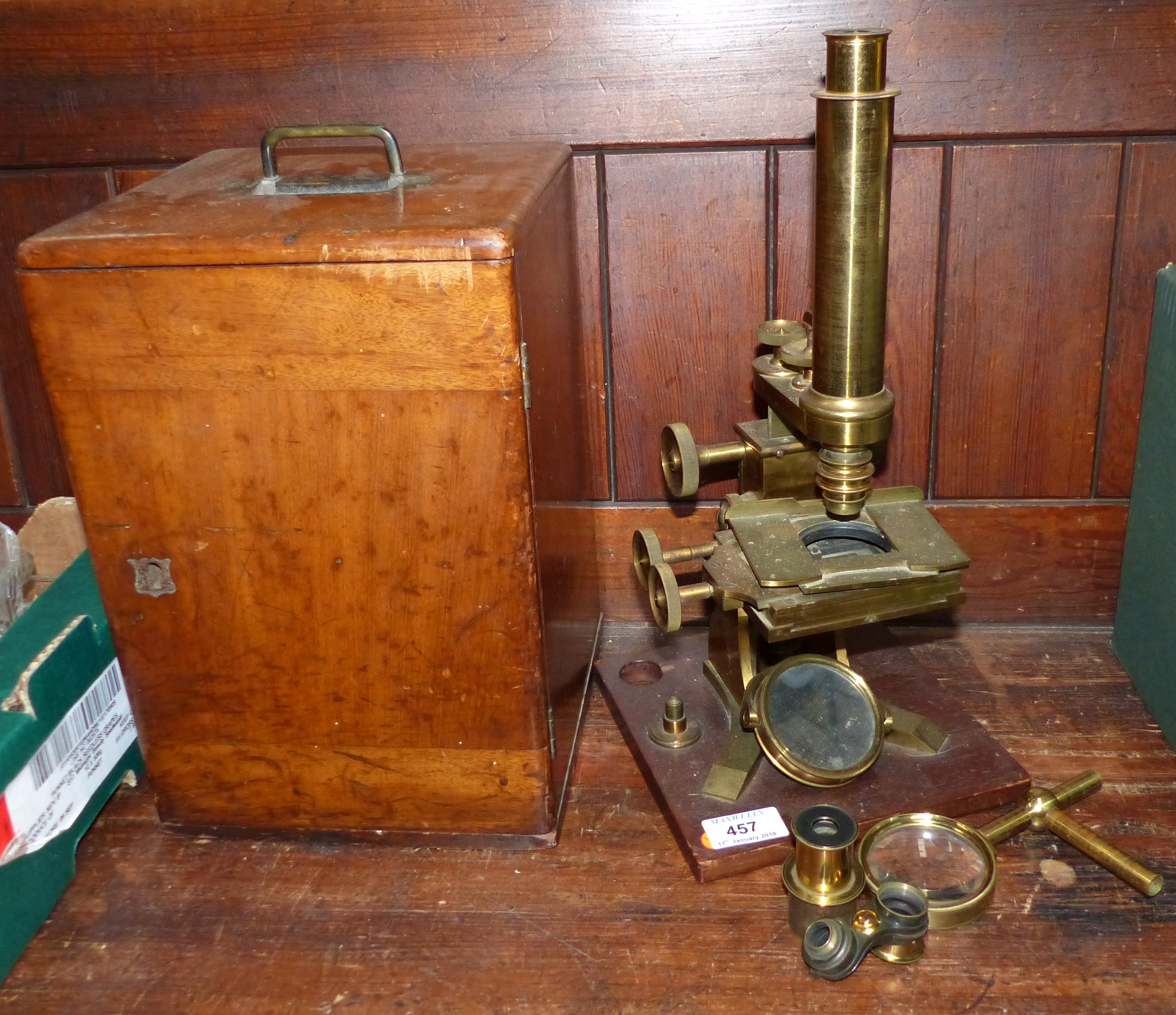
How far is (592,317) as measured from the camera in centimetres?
130

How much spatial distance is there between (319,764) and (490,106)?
0.66 metres

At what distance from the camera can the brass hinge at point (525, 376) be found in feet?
2.98

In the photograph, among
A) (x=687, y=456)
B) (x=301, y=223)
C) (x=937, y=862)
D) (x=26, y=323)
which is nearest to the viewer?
(x=301, y=223)

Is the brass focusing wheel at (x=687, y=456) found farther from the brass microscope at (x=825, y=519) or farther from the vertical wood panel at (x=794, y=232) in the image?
the vertical wood panel at (x=794, y=232)

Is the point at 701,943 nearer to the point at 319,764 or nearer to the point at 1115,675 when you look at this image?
the point at 319,764

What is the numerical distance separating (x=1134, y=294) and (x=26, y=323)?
1.13 metres

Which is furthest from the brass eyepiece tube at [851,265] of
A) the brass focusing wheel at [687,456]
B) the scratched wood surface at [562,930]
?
the scratched wood surface at [562,930]

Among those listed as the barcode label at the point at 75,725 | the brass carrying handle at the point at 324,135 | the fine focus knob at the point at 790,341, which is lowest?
the barcode label at the point at 75,725

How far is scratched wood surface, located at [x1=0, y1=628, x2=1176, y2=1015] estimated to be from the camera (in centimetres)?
92

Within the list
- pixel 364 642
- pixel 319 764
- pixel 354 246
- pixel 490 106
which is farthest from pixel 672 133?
pixel 319 764

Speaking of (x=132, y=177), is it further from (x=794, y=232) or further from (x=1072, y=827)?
(x=1072, y=827)

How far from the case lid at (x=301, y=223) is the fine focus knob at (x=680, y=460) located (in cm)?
26

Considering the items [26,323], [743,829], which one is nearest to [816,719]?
[743,829]

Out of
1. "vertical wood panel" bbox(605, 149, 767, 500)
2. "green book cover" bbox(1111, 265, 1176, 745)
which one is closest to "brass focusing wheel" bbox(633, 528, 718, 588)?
"vertical wood panel" bbox(605, 149, 767, 500)
